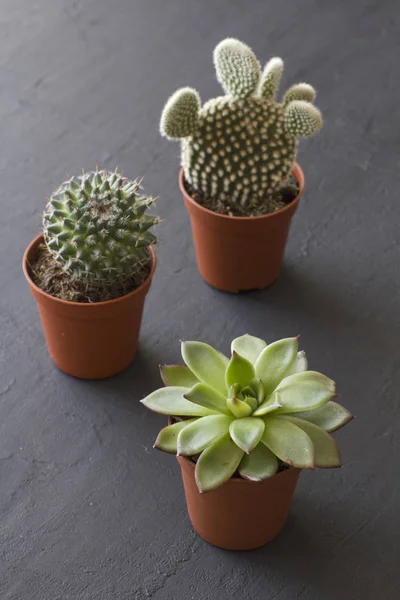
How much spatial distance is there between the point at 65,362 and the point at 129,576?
0.59 m

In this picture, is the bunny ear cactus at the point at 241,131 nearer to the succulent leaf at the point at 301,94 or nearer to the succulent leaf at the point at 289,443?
the succulent leaf at the point at 301,94

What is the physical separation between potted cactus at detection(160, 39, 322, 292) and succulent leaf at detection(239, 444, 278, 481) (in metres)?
0.77

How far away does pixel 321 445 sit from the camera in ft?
4.78

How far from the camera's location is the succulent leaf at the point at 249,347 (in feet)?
5.17

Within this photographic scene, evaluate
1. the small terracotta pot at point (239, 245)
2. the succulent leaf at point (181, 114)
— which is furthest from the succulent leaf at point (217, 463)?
the succulent leaf at point (181, 114)

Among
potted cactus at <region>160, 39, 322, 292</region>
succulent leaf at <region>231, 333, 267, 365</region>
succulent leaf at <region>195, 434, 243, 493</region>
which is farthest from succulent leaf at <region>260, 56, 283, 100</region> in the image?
succulent leaf at <region>195, 434, 243, 493</region>

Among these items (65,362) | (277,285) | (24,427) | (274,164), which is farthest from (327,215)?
(24,427)

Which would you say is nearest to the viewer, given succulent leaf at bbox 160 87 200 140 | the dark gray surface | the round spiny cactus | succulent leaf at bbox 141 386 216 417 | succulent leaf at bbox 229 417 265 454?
succulent leaf at bbox 229 417 265 454

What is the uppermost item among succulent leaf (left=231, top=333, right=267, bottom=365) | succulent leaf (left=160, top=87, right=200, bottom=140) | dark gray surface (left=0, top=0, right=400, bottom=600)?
succulent leaf (left=160, top=87, right=200, bottom=140)

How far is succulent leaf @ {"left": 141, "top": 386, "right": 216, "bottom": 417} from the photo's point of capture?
1495 millimetres

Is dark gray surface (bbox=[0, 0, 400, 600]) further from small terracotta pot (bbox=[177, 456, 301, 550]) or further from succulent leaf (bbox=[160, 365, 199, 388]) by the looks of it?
succulent leaf (bbox=[160, 365, 199, 388])

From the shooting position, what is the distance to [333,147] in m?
2.78

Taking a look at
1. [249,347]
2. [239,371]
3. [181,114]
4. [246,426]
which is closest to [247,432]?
[246,426]

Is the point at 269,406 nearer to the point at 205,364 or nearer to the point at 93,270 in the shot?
the point at 205,364
